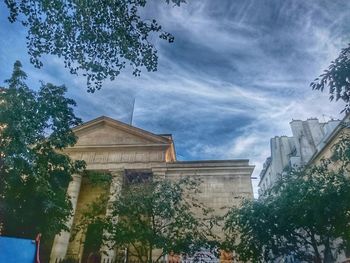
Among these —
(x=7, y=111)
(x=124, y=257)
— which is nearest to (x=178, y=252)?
(x=124, y=257)

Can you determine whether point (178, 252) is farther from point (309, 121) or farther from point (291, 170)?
point (309, 121)

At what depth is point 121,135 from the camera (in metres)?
23.5

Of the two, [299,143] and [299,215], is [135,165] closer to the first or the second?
[299,215]

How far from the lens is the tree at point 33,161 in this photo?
1327 cm

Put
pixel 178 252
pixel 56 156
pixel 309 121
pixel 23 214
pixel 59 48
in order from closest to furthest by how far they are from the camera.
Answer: pixel 59 48
pixel 178 252
pixel 23 214
pixel 56 156
pixel 309 121

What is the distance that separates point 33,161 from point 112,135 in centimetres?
980

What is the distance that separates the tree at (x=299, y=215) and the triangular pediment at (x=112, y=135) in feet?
35.7

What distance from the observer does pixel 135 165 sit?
851 inches

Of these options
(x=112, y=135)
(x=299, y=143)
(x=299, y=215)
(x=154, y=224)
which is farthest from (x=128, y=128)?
(x=299, y=143)

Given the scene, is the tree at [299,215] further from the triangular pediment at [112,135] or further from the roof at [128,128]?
the triangular pediment at [112,135]

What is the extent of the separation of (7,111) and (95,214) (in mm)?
6318

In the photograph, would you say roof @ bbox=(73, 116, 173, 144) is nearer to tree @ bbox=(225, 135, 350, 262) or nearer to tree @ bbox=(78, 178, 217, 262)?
tree @ bbox=(78, 178, 217, 262)

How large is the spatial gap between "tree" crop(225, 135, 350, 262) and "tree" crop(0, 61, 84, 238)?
9743 mm

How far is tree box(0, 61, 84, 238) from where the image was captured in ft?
43.5
